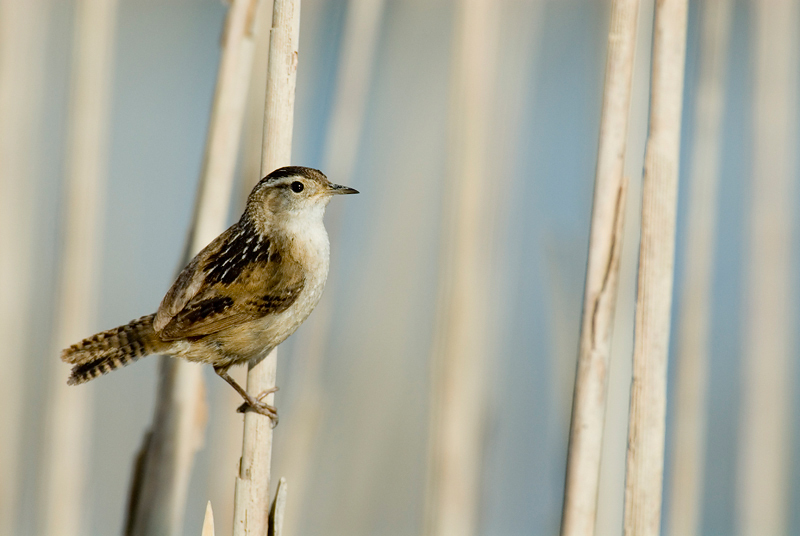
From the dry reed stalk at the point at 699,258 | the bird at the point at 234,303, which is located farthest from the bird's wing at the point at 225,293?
the dry reed stalk at the point at 699,258

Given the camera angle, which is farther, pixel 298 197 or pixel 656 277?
pixel 298 197

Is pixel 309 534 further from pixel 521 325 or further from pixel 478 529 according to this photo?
pixel 521 325

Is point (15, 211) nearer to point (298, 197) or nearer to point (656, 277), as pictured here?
point (298, 197)

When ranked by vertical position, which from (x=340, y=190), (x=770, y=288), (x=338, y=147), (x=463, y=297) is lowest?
(x=463, y=297)

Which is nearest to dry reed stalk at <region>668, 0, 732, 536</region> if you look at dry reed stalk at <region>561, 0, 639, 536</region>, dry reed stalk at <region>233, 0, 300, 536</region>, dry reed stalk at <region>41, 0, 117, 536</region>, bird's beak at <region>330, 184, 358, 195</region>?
dry reed stalk at <region>561, 0, 639, 536</region>

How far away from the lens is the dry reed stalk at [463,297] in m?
2.52

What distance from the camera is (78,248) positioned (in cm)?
258

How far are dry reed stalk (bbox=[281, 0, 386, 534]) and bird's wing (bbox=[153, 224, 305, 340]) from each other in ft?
2.29

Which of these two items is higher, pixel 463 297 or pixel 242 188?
pixel 242 188

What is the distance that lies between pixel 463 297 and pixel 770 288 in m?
1.32

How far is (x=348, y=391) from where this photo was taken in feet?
10.7

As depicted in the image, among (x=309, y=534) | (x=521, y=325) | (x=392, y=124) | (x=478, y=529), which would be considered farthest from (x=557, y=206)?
(x=309, y=534)

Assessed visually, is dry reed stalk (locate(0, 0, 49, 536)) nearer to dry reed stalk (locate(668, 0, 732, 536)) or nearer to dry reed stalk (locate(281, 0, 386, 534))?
dry reed stalk (locate(281, 0, 386, 534))

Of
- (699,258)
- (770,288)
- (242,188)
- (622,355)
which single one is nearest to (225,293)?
(242,188)
